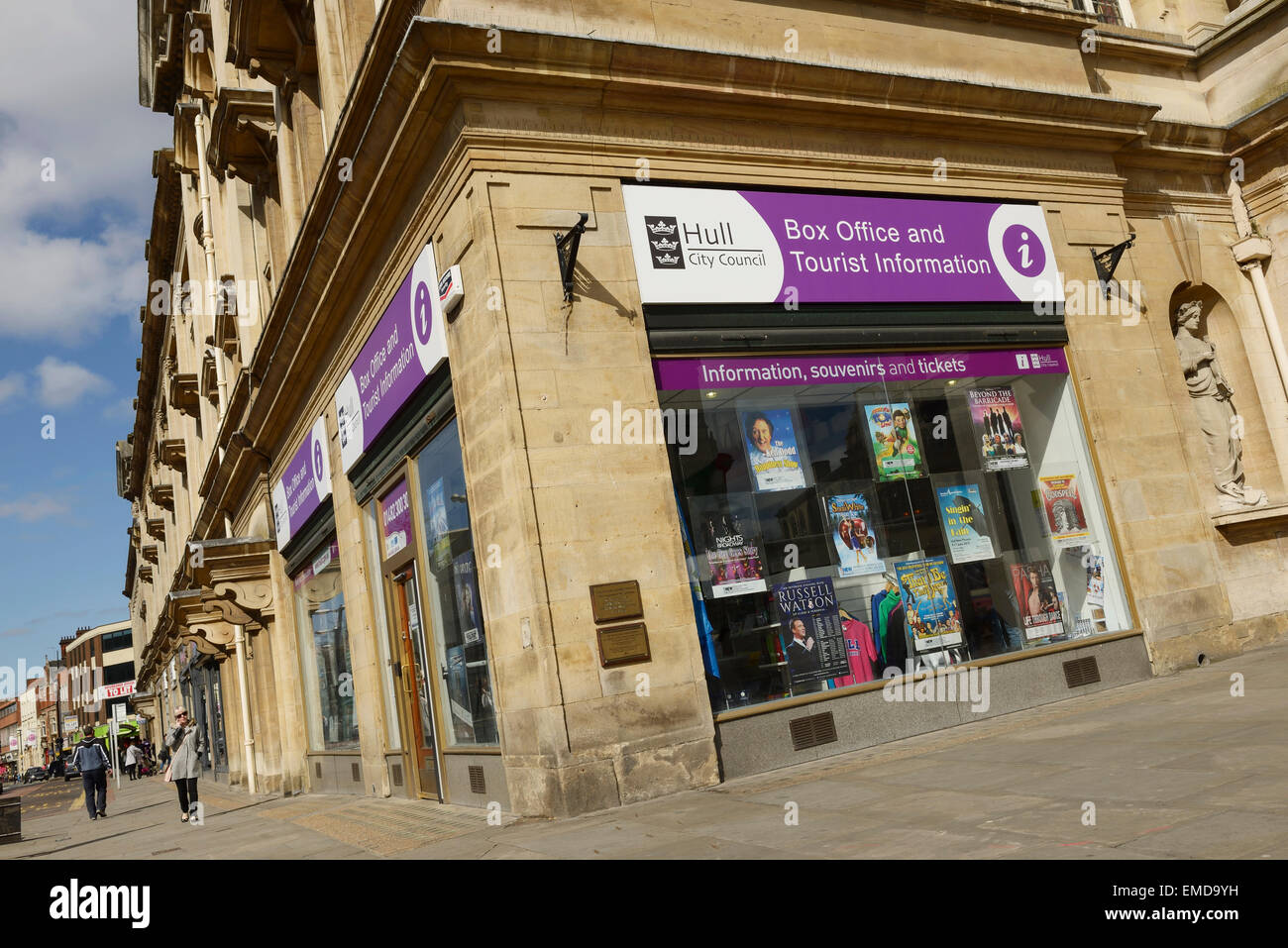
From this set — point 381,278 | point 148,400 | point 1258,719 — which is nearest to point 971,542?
point 1258,719

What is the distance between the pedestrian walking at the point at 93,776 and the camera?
2373 cm

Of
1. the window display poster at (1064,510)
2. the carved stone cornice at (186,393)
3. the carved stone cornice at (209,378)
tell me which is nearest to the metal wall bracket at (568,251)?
the window display poster at (1064,510)

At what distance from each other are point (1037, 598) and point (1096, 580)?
2.94 ft

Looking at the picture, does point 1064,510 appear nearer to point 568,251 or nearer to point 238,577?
point 568,251

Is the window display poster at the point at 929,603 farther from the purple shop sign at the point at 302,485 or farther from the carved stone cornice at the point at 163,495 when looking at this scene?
the carved stone cornice at the point at 163,495

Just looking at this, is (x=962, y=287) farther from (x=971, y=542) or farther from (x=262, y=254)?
(x=262, y=254)

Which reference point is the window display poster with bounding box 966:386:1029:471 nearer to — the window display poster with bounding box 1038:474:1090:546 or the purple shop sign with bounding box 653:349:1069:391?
the purple shop sign with bounding box 653:349:1069:391

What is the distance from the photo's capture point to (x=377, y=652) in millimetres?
14000

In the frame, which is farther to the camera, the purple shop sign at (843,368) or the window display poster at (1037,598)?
the window display poster at (1037,598)

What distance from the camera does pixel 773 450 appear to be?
33.7 ft

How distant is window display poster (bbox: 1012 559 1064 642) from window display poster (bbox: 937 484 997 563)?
0.49 metres

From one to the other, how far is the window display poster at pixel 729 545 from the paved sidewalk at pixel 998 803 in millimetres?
1763

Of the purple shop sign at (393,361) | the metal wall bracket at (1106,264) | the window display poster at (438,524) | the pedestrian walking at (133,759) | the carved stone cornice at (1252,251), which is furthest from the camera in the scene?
the pedestrian walking at (133,759)
